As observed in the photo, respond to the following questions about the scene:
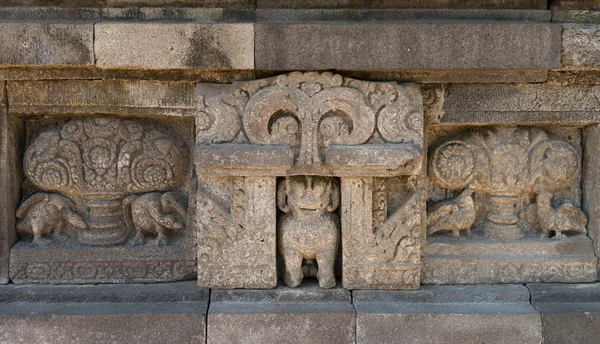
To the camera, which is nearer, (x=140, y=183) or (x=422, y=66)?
(x=422, y=66)

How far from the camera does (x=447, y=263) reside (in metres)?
3.90

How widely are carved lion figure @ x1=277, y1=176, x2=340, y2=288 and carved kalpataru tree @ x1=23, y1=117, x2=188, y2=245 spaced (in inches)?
28.3

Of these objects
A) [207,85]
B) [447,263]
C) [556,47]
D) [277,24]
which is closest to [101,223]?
[207,85]

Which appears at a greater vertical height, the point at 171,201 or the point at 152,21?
the point at 152,21

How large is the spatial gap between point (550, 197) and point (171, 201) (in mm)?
2192

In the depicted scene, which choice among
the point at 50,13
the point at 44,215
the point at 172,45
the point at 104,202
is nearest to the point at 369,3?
the point at 172,45

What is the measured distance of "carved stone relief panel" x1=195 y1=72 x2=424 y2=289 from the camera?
3.57 metres

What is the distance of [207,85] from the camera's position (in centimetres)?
368

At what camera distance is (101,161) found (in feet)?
12.6

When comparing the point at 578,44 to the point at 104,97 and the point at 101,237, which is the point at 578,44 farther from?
the point at 101,237

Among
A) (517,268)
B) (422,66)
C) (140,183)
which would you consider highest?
(422,66)

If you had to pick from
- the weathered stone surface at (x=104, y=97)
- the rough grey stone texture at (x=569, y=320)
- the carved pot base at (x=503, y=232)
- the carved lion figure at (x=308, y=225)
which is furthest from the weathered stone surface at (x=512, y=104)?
the weathered stone surface at (x=104, y=97)

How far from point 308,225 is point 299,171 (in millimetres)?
303

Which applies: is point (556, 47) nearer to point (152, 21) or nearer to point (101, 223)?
point (152, 21)
